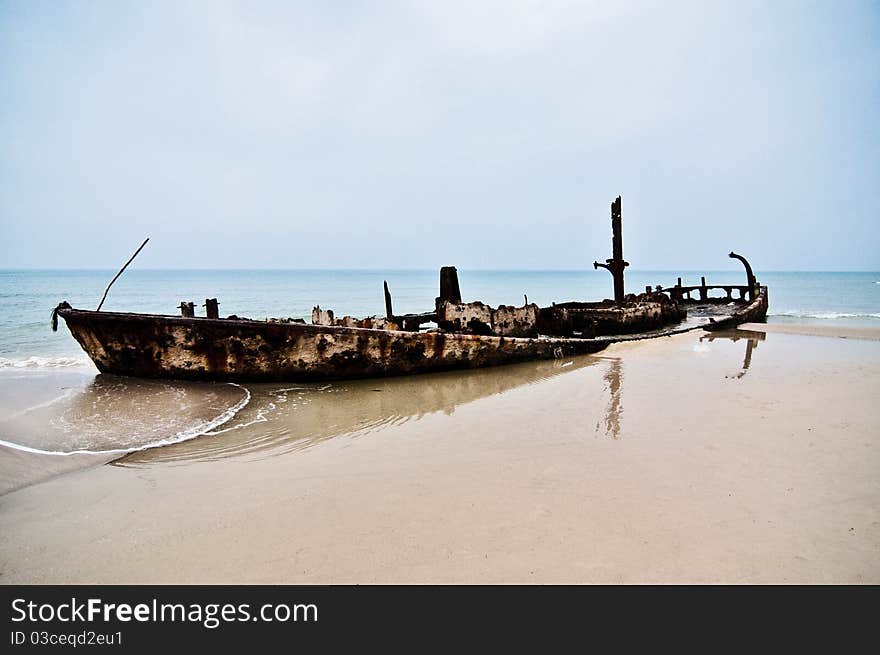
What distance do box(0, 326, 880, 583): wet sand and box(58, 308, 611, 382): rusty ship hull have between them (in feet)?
3.73

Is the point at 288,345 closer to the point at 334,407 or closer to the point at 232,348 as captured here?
the point at 232,348

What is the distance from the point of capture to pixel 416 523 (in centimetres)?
256

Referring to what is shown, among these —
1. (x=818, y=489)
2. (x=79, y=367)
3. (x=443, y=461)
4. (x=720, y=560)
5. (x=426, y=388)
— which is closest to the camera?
(x=720, y=560)

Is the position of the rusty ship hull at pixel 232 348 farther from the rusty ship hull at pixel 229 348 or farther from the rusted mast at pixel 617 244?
the rusted mast at pixel 617 244

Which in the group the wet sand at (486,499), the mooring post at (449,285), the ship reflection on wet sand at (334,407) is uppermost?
the mooring post at (449,285)

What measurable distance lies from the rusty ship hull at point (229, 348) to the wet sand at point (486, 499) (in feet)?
3.73

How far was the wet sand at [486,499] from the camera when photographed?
7.12 ft

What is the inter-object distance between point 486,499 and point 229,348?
4.44 m

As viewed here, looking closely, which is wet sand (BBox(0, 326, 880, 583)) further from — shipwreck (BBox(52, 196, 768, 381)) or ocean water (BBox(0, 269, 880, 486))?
shipwreck (BBox(52, 196, 768, 381))

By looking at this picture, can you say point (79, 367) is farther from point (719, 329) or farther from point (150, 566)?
point (719, 329)

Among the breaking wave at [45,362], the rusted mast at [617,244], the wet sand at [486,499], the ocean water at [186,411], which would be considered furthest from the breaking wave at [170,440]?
the rusted mast at [617,244]

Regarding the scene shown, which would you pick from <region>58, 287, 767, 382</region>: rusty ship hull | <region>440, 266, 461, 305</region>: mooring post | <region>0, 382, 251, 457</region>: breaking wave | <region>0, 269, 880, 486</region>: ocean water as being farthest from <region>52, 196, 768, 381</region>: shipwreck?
<region>0, 382, 251, 457</region>: breaking wave
